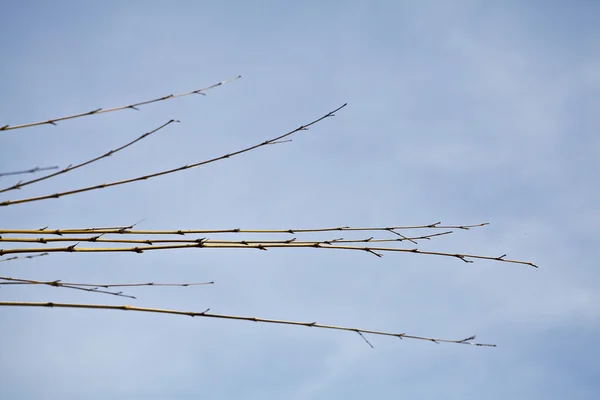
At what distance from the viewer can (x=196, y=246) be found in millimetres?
2006

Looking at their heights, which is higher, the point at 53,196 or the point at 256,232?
the point at 53,196

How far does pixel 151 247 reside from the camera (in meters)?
1.95

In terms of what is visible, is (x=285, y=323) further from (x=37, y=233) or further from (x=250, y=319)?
(x=37, y=233)

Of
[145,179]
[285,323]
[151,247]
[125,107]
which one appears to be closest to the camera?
[285,323]

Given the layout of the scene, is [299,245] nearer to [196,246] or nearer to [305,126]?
[196,246]

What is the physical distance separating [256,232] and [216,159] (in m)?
0.38

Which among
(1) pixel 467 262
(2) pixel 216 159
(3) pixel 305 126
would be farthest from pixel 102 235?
(1) pixel 467 262

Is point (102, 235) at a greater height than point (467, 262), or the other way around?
point (102, 235)

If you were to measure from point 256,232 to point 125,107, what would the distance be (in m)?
0.91

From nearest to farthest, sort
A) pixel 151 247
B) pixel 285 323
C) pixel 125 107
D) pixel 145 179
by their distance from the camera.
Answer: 1. pixel 285 323
2. pixel 151 247
3. pixel 145 179
4. pixel 125 107

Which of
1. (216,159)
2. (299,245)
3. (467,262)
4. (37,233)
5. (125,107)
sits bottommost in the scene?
(467,262)

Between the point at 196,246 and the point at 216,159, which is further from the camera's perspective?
the point at 216,159

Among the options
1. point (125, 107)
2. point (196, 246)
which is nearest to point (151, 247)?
point (196, 246)

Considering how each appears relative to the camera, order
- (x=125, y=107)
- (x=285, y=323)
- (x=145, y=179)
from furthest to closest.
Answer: (x=125, y=107)
(x=145, y=179)
(x=285, y=323)
